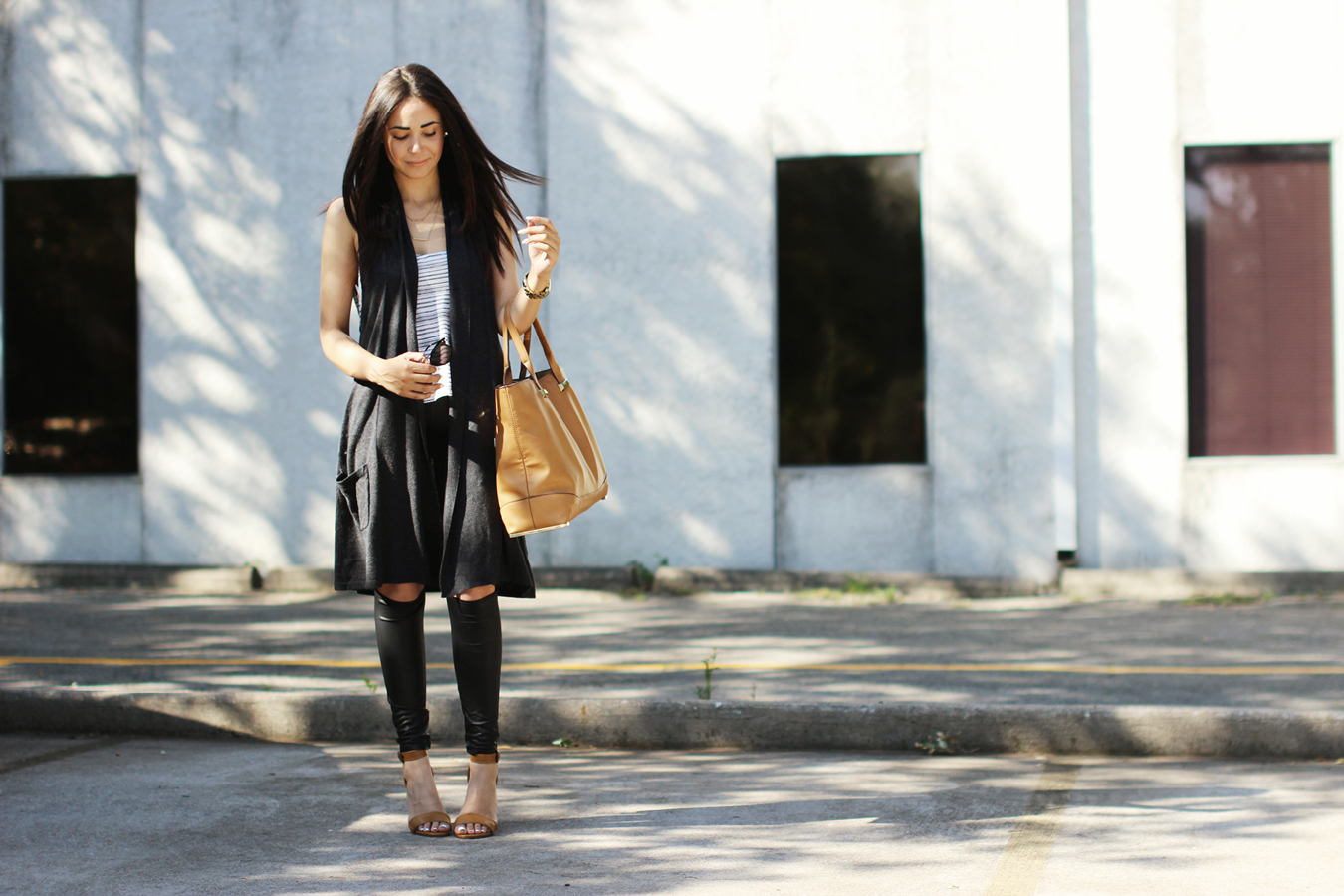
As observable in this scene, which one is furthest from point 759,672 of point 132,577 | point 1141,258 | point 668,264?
point 132,577

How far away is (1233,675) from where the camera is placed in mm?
5723

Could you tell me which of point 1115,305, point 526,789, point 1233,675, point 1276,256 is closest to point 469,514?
point 526,789

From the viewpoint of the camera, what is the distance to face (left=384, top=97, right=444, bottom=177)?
3.80 m

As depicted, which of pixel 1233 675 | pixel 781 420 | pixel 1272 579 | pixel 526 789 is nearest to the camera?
pixel 526 789

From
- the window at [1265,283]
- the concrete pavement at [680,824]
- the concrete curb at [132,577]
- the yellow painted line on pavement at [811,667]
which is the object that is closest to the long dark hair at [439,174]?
the concrete pavement at [680,824]

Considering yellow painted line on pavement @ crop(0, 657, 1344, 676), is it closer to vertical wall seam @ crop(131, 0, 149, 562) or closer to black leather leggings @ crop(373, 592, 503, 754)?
black leather leggings @ crop(373, 592, 503, 754)

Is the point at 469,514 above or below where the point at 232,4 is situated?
below

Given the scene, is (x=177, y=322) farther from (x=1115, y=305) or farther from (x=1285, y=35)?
(x=1285, y=35)

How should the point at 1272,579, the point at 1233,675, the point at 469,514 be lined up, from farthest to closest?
the point at 1272,579 < the point at 1233,675 < the point at 469,514

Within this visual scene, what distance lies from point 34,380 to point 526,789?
7.29m

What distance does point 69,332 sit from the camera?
1005 cm

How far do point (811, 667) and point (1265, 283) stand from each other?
16.5 ft

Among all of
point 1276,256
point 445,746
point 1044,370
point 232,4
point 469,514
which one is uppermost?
point 232,4

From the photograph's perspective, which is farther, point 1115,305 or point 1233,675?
point 1115,305
